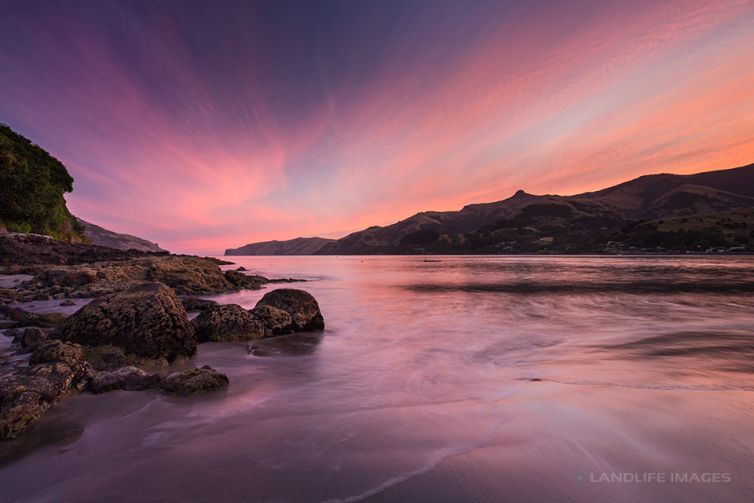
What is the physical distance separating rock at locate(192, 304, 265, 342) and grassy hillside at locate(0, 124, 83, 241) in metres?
51.7

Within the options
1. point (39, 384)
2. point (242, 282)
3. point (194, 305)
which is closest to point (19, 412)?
point (39, 384)

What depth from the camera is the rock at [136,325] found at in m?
7.73

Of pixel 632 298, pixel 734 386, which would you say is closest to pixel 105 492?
pixel 734 386

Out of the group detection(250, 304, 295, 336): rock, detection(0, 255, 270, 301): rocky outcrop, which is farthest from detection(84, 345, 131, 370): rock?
detection(0, 255, 270, 301): rocky outcrop

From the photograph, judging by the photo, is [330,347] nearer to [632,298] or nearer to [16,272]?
[632,298]

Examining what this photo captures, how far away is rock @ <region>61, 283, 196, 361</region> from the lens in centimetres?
773

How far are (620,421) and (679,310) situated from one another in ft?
59.4

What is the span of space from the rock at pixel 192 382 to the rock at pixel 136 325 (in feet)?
7.00

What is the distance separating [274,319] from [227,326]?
1.63 meters

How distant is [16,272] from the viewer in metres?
27.8

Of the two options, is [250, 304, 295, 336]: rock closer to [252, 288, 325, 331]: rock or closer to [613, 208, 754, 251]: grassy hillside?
[252, 288, 325, 331]: rock

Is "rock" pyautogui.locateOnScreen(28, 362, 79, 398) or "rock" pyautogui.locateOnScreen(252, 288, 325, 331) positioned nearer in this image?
"rock" pyautogui.locateOnScreen(28, 362, 79, 398)

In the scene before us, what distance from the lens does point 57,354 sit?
6.31 metres

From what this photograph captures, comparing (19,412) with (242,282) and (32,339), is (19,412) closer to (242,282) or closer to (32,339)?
(32,339)
